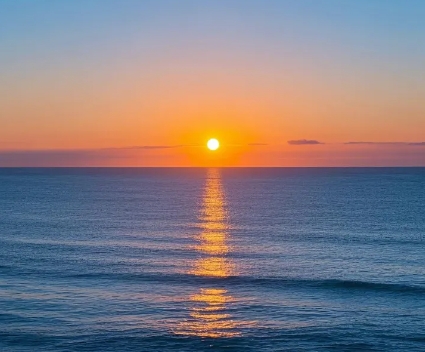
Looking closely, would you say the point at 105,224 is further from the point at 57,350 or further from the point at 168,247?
the point at 57,350

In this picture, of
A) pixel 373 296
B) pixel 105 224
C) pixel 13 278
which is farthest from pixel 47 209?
pixel 373 296

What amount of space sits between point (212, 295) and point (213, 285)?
398 cm

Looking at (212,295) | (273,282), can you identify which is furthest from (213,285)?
(273,282)

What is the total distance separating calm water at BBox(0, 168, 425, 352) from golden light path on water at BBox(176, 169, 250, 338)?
6.3 inches

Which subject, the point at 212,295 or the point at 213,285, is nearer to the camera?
the point at 212,295

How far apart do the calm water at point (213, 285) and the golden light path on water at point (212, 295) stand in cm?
16

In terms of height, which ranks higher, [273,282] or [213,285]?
[273,282]

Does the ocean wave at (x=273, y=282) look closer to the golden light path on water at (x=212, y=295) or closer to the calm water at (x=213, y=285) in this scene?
the calm water at (x=213, y=285)

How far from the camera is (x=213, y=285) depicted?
6481 cm

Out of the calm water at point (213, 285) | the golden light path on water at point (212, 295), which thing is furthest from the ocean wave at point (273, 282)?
the golden light path on water at point (212, 295)

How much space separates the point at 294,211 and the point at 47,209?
181 ft

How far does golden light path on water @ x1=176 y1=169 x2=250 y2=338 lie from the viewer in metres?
50.1

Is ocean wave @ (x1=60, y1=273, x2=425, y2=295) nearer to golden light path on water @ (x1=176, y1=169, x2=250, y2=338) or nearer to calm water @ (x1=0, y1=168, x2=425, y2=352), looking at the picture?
calm water @ (x1=0, y1=168, x2=425, y2=352)

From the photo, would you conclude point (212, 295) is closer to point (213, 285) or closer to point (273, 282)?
point (213, 285)
